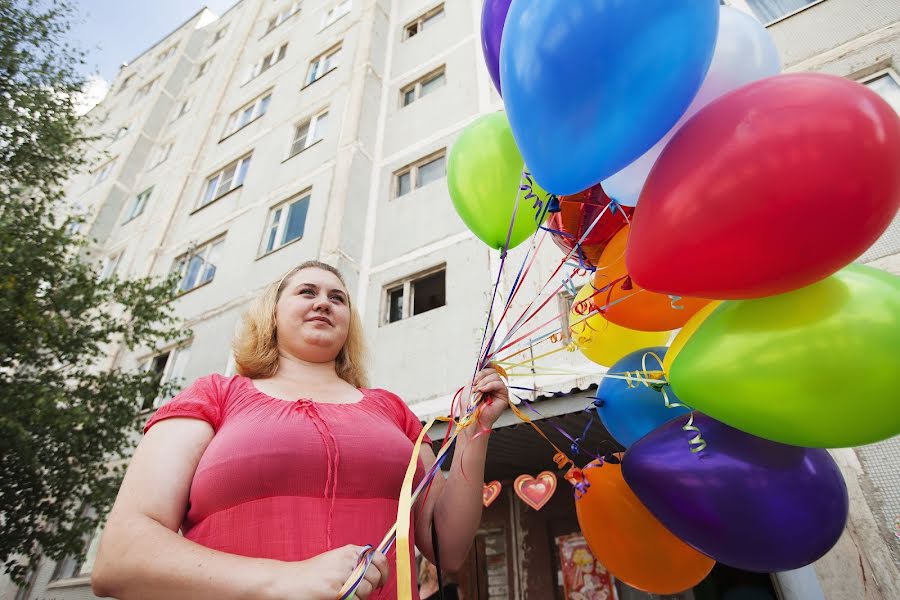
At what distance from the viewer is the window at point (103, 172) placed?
15255 mm

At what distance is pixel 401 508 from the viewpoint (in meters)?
1.00

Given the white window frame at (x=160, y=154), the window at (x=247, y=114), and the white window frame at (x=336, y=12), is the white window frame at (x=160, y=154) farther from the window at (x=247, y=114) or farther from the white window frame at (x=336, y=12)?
the white window frame at (x=336, y=12)

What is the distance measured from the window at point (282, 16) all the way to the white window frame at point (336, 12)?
2.08 metres

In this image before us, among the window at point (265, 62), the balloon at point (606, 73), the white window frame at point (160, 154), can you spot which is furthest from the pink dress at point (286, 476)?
the white window frame at point (160, 154)

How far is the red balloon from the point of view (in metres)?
1.02

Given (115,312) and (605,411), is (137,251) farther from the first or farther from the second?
(605,411)

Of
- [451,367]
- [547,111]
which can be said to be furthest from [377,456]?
[451,367]

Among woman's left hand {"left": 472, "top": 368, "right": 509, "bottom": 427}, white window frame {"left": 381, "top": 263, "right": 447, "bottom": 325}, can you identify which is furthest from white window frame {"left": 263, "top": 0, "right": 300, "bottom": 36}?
woman's left hand {"left": 472, "top": 368, "right": 509, "bottom": 427}

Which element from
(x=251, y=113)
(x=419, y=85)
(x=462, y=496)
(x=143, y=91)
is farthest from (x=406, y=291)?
(x=143, y=91)

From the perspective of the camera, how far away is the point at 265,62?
40.4 feet

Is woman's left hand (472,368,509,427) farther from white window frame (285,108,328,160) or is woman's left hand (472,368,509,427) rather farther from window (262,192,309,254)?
white window frame (285,108,328,160)

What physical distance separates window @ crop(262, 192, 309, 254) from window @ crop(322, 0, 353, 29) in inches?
210

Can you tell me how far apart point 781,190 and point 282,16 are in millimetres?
15631

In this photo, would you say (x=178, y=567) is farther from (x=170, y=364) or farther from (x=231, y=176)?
(x=231, y=176)
